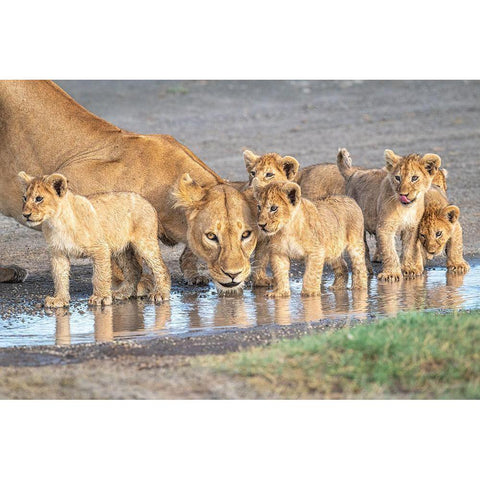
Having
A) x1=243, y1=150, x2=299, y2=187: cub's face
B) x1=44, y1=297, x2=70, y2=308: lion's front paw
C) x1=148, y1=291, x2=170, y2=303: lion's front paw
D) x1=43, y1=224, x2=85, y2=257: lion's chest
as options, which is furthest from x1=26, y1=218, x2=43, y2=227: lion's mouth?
x1=243, y1=150, x2=299, y2=187: cub's face

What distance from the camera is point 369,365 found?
6516 mm

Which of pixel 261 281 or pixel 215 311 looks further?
pixel 261 281

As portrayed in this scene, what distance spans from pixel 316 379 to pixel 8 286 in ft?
15.5

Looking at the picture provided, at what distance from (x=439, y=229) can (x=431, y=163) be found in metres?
0.67

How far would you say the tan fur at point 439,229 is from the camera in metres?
10.3

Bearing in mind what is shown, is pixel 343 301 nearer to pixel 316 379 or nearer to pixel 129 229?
pixel 129 229

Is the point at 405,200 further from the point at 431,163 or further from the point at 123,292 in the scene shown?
the point at 123,292

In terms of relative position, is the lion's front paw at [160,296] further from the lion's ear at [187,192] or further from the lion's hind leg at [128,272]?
the lion's ear at [187,192]

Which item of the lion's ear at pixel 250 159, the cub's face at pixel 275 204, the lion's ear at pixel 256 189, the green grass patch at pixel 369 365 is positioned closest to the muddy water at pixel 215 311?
the cub's face at pixel 275 204

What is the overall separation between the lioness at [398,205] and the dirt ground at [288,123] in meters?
1.40

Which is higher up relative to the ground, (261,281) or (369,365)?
(261,281)

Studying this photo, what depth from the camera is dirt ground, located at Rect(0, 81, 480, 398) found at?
12.6 meters

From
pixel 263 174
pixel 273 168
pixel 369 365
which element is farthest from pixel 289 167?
pixel 369 365

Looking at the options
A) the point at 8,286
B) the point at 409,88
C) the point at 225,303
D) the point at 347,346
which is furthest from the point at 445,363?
the point at 409,88
